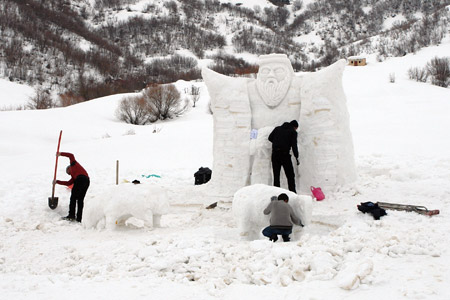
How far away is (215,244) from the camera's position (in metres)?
4.52

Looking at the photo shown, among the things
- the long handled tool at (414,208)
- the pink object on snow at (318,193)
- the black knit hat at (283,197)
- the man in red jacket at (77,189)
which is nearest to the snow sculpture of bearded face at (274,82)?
the pink object on snow at (318,193)

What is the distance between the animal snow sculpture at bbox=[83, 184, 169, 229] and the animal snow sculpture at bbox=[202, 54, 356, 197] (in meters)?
1.87

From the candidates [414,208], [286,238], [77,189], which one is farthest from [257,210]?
[77,189]

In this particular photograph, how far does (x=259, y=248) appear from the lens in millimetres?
4074

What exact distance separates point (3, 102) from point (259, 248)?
29988mm

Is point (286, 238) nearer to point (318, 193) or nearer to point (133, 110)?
point (318, 193)

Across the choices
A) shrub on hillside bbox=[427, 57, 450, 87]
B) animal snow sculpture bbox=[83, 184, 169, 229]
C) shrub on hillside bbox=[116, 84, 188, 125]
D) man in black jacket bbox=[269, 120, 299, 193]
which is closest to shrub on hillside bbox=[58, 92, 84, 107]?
shrub on hillside bbox=[116, 84, 188, 125]

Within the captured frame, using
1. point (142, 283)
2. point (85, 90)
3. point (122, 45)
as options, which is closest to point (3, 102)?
point (85, 90)

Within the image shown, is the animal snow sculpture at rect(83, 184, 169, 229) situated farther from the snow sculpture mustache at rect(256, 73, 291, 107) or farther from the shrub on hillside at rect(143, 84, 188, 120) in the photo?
the shrub on hillside at rect(143, 84, 188, 120)

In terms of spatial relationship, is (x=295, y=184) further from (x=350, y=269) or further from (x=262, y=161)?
(x=350, y=269)

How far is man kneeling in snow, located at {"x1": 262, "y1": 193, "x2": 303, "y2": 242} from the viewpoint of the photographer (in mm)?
4789

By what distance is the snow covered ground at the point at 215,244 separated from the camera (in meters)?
3.30

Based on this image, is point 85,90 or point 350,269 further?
point 85,90

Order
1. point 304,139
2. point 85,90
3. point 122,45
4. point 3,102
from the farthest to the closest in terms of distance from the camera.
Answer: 1. point 122,45
2. point 85,90
3. point 3,102
4. point 304,139
